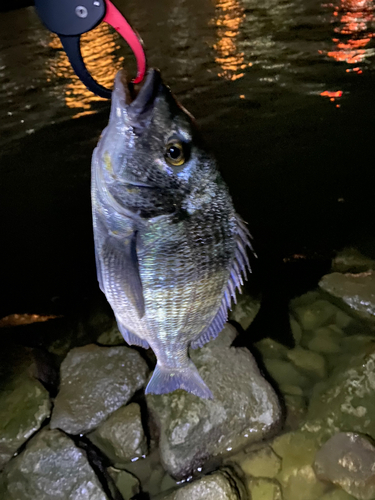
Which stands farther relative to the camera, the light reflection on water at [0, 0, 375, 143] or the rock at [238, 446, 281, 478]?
the light reflection on water at [0, 0, 375, 143]

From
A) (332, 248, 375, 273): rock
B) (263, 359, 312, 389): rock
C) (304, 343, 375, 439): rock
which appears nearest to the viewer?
(304, 343, 375, 439): rock

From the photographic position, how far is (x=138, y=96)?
4.19ft

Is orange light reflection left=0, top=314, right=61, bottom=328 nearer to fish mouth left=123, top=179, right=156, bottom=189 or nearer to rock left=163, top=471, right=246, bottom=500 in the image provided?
rock left=163, top=471, right=246, bottom=500

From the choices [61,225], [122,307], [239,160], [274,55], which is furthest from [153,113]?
[274,55]

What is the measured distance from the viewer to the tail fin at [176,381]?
1911 mm

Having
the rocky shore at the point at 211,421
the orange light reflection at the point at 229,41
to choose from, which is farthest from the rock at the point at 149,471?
the orange light reflection at the point at 229,41

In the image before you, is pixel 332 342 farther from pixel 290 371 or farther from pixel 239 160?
pixel 239 160

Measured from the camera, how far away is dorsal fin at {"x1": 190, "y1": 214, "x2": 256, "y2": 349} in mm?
1604

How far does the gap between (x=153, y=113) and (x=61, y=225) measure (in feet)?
17.1

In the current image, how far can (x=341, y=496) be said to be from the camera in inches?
99.3

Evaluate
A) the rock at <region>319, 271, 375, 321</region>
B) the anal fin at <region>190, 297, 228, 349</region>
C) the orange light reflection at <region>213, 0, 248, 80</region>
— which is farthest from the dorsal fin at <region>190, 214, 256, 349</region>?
the orange light reflection at <region>213, 0, 248, 80</region>

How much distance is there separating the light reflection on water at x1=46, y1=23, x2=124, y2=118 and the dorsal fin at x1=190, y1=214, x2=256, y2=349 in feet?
24.0

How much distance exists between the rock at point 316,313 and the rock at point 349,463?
111cm

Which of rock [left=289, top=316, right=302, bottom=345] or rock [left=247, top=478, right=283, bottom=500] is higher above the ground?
rock [left=289, top=316, right=302, bottom=345]
